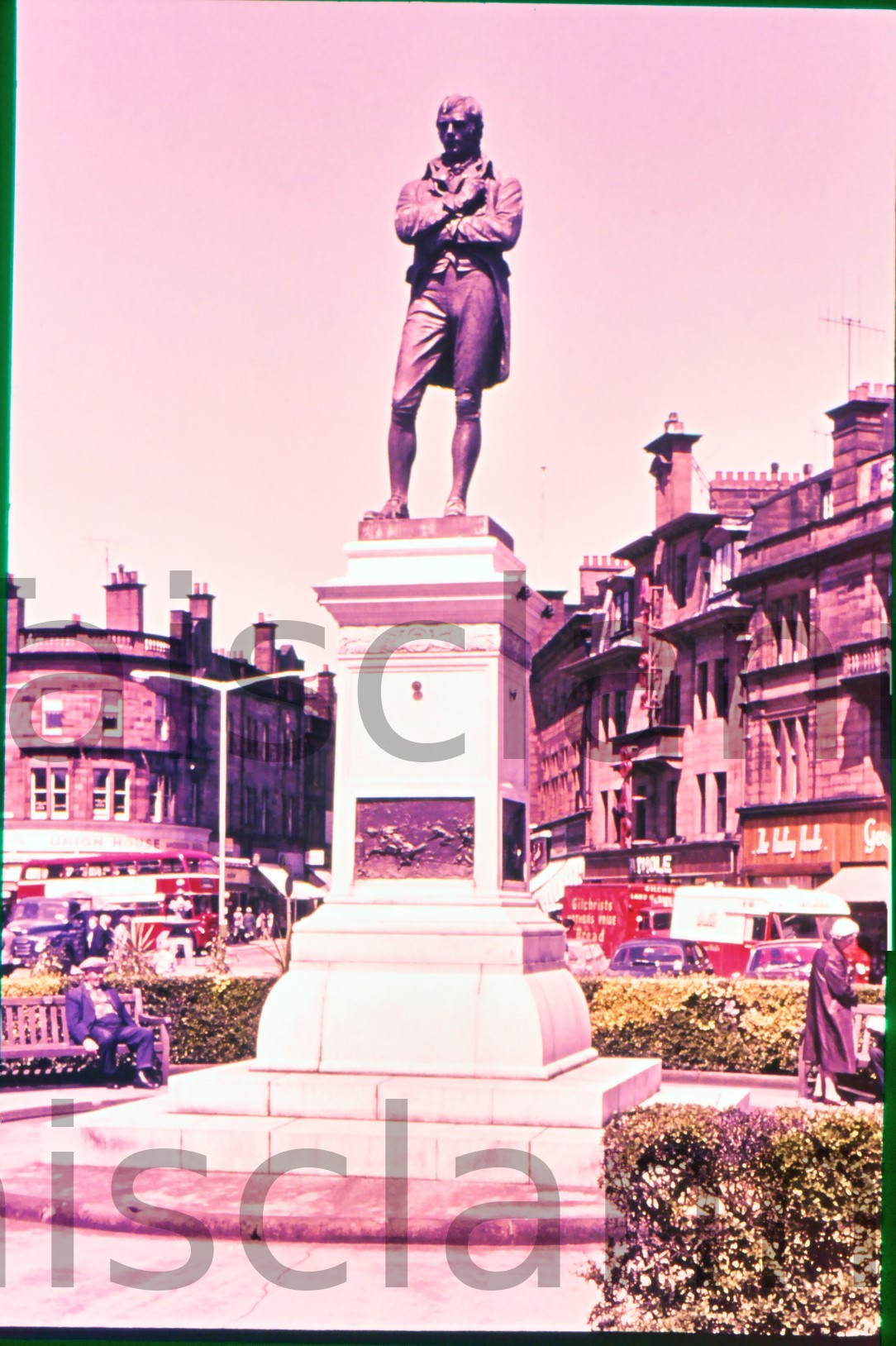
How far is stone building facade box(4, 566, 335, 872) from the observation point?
2569 inches

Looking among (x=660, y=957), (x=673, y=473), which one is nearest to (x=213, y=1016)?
(x=660, y=957)

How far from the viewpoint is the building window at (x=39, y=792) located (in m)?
66.5

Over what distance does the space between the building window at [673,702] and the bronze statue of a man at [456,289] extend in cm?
4998

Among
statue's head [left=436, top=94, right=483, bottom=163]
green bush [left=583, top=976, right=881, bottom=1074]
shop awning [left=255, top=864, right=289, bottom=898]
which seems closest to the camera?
statue's head [left=436, top=94, right=483, bottom=163]

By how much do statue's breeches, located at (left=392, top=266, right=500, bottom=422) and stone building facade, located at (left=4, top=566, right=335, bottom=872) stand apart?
151ft

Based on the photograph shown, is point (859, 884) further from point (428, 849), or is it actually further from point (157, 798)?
point (157, 798)

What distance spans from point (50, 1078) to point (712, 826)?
1720 inches

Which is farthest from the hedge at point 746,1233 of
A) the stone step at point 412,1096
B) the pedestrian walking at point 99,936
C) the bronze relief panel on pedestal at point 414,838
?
the pedestrian walking at point 99,936

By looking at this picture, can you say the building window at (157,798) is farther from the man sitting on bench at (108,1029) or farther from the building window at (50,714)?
the man sitting on bench at (108,1029)

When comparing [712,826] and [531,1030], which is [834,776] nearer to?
[712,826]

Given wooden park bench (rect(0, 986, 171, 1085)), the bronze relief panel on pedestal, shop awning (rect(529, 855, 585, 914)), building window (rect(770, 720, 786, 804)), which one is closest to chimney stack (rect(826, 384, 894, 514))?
building window (rect(770, 720, 786, 804))

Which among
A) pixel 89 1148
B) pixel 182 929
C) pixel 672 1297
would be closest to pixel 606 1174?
pixel 672 1297

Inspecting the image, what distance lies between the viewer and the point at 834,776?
47.4m

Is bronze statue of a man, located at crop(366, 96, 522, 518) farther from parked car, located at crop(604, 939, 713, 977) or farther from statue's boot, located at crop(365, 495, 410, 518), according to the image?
parked car, located at crop(604, 939, 713, 977)
